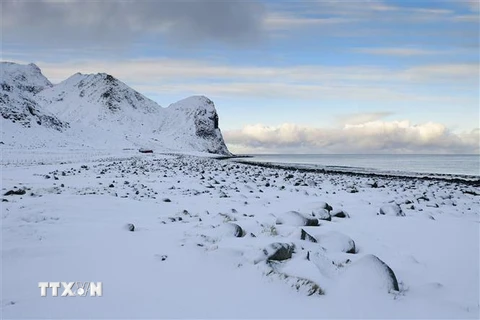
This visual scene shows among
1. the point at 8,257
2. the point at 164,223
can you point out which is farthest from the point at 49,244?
the point at 164,223

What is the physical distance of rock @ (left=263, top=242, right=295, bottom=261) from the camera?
4.45 meters

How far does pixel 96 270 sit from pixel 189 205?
16.2 ft

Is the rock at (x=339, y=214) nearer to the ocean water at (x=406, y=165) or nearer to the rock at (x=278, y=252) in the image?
the rock at (x=278, y=252)

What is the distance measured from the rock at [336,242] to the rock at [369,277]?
1.22 metres

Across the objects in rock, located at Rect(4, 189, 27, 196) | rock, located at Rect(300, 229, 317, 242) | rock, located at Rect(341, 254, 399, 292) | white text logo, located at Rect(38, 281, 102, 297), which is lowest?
white text logo, located at Rect(38, 281, 102, 297)

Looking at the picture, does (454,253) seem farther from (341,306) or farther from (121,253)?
(121,253)

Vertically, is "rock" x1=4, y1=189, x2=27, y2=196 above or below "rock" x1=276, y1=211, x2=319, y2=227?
above

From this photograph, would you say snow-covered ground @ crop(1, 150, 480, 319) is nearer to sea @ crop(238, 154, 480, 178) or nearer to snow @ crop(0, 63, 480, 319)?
snow @ crop(0, 63, 480, 319)

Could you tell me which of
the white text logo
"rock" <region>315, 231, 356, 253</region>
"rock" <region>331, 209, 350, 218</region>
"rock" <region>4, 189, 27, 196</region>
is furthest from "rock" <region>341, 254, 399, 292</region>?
"rock" <region>4, 189, 27, 196</region>

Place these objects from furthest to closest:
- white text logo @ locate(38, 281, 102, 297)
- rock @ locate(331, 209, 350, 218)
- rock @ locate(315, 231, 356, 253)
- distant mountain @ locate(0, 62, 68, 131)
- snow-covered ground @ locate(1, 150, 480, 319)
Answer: distant mountain @ locate(0, 62, 68, 131)
rock @ locate(331, 209, 350, 218)
rock @ locate(315, 231, 356, 253)
white text logo @ locate(38, 281, 102, 297)
snow-covered ground @ locate(1, 150, 480, 319)

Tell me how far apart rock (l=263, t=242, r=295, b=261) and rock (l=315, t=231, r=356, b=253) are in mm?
986

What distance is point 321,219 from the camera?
302 inches

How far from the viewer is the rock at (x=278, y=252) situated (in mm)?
4449

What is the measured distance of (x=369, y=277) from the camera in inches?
157
